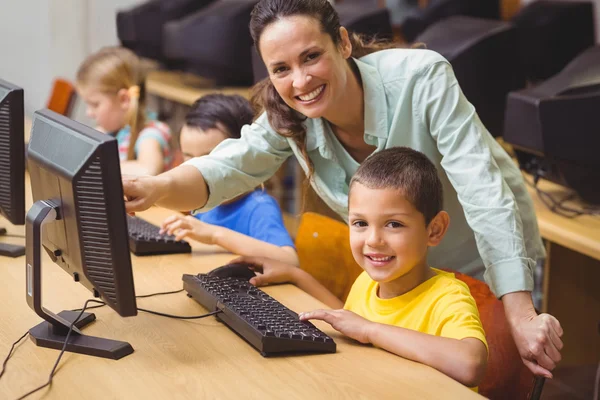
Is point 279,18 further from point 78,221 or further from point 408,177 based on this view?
point 78,221

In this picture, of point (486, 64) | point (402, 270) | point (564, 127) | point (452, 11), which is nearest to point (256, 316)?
point (402, 270)

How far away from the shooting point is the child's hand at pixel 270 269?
1678 mm

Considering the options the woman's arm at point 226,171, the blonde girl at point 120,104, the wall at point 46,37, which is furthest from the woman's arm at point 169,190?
the wall at point 46,37

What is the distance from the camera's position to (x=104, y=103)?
2.86 m

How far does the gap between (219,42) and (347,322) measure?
2.37 metres

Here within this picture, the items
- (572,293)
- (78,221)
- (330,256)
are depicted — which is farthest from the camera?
(572,293)

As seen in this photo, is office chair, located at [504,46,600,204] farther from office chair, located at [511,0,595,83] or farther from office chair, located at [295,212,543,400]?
office chair, located at [511,0,595,83]

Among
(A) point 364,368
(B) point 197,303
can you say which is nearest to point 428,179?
(A) point 364,368

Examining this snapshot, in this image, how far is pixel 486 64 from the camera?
254 centimetres

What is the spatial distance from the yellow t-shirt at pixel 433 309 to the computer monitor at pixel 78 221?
0.44m

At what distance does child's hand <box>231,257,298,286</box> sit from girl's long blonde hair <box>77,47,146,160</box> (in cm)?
120

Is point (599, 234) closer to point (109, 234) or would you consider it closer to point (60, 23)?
point (109, 234)

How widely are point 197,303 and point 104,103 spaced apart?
4.84ft

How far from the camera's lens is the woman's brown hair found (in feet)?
5.16
